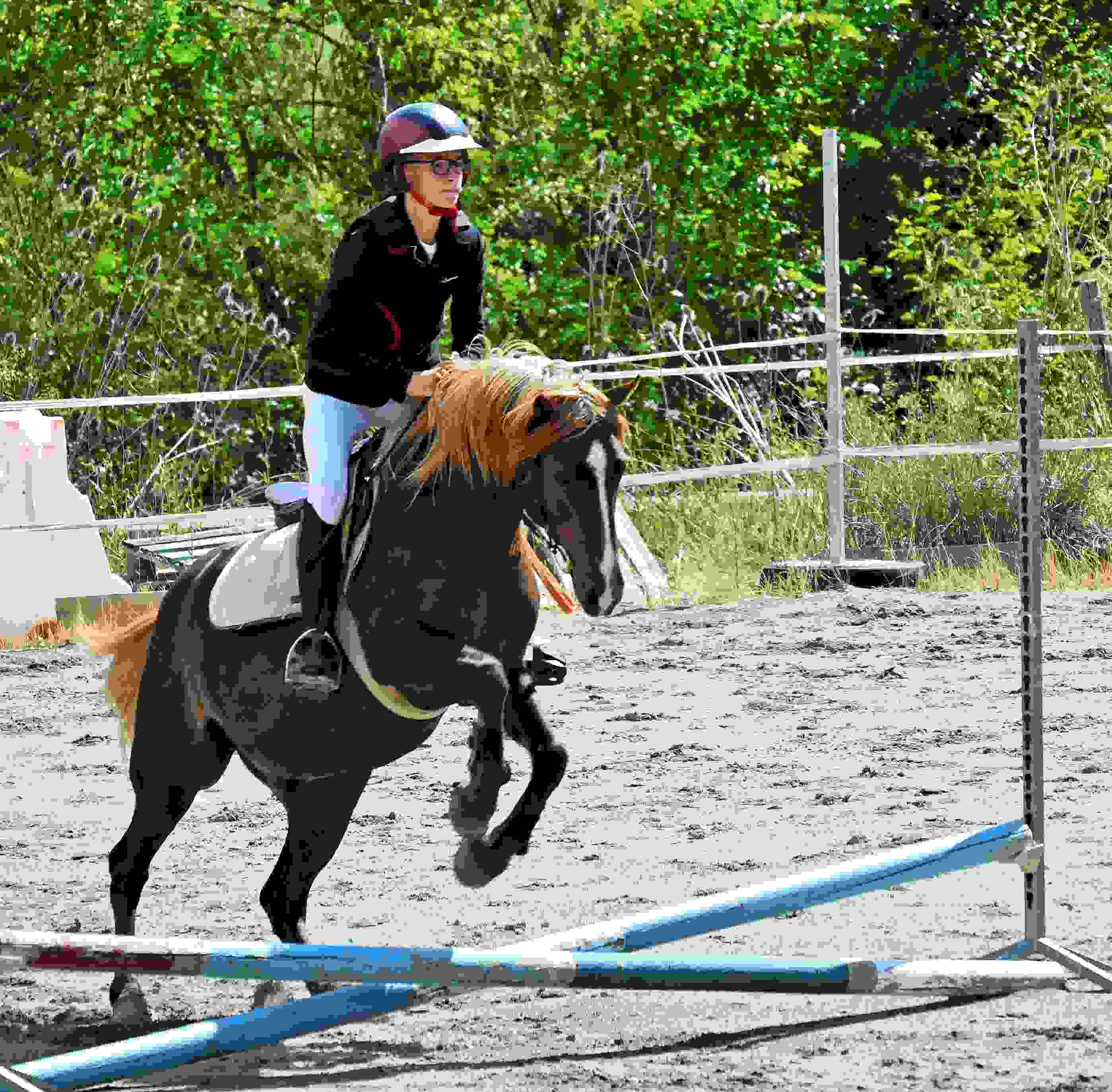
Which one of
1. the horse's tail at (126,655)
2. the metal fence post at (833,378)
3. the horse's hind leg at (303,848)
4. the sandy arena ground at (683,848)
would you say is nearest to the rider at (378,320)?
the horse's hind leg at (303,848)

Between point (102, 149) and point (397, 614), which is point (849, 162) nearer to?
point (102, 149)

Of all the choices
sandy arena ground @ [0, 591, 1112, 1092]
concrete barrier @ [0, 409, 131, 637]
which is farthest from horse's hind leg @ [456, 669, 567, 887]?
concrete barrier @ [0, 409, 131, 637]

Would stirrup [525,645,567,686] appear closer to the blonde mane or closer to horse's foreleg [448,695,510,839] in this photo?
horse's foreleg [448,695,510,839]

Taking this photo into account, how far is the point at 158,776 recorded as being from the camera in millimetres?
5184

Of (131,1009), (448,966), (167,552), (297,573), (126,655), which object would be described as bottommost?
(131,1009)

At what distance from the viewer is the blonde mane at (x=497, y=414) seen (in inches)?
173

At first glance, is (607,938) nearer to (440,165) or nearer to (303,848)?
(303,848)

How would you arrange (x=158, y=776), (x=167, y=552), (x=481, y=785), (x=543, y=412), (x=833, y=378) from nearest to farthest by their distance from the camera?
(x=543, y=412) → (x=481, y=785) → (x=158, y=776) → (x=167, y=552) → (x=833, y=378)

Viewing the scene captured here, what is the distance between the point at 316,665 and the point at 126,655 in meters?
0.91

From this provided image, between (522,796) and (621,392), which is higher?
(621,392)

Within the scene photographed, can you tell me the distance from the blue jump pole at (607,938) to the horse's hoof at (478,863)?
17 centimetres

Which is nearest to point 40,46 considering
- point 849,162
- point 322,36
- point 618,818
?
Result: point 322,36

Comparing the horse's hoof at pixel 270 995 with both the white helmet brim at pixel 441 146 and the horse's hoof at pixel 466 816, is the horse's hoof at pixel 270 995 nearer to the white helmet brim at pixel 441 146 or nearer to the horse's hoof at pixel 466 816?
the horse's hoof at pixel 466 816

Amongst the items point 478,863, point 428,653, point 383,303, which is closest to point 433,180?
point 383,303
